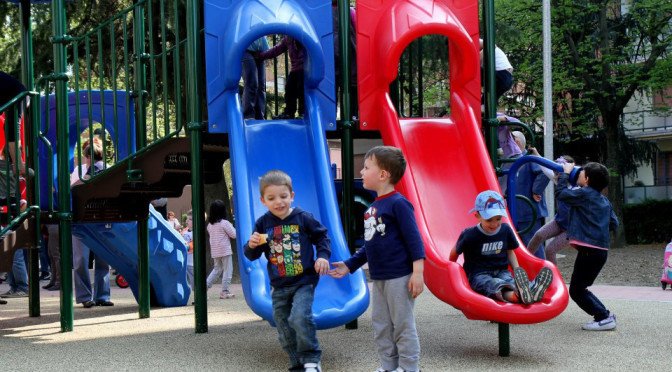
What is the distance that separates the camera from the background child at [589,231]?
22.9 ft

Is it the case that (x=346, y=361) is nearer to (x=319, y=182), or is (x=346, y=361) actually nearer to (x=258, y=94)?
(x=319, y=182)

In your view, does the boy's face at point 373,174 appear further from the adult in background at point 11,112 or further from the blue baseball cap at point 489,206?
the adult in background at point 11,112

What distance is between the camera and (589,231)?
7.01 meters

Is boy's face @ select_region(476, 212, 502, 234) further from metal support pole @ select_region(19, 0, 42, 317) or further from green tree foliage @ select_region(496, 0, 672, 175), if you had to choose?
green tree foliage @ select_region(496, 0, 672, 175)

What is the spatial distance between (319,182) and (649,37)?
1906 centimetres

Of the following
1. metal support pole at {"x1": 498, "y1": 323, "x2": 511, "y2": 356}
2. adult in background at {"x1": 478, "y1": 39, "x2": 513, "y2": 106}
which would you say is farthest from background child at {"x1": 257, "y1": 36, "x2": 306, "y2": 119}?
metal support pole at {"x1": 498, "y1": 323, "x2": 511, "y2": 356}

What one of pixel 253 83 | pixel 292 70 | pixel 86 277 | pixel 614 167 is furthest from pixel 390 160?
pixel 614 167

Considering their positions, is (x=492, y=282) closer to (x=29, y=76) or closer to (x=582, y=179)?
(x=582, y=179)

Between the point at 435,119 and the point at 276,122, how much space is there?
146 cm

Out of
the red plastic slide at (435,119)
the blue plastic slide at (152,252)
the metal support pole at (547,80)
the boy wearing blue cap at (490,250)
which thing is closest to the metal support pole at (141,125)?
the blue plastic slide at (152,252)

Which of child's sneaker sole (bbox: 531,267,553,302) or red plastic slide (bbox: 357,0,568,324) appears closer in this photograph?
child's sneaker sole (bbox: 531,267,553,302)

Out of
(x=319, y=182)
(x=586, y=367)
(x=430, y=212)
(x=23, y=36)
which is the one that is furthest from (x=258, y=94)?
(x=586, y=367)

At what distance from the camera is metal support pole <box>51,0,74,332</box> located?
7551 mm

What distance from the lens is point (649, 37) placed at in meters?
23.0
